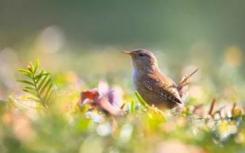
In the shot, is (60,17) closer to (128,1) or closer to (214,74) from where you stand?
(128,1)

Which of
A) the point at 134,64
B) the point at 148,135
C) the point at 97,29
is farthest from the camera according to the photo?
the point at 97,29

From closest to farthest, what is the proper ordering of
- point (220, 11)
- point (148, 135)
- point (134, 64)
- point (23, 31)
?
point (148, 135), point (134, 64), point (23, 31), point (220, 11)

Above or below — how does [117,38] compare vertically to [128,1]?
below

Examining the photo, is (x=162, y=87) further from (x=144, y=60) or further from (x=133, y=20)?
(x=133, y=20)

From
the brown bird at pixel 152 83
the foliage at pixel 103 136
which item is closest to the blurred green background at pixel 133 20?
the brown bird at pixel 152 83

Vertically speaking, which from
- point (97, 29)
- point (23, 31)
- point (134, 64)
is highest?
point (97, 29)

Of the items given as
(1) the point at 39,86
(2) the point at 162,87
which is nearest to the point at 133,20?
(2) the point at 162,87

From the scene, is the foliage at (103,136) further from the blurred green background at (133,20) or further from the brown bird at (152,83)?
the blurred green background at (133,20)

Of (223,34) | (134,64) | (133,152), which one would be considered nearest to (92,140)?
(133,152)

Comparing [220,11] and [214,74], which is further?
[220,11]
